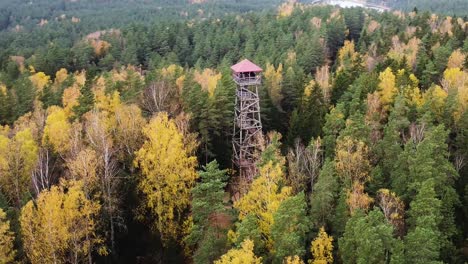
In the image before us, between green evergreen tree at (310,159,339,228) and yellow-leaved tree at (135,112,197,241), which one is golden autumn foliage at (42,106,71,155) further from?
green evergreen tree at (310,159,339,228)

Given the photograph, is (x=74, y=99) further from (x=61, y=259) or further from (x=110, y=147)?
(x=61, y=259)

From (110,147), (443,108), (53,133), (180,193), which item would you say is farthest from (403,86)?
(53,133)

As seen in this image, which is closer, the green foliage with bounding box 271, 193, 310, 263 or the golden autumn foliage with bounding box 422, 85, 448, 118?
the green foliage with bounding box 271, 193, 310, 263

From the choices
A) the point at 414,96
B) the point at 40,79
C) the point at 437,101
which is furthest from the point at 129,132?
the point at 40,79

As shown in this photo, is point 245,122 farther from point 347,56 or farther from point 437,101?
point 347,56

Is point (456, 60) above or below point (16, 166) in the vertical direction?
above

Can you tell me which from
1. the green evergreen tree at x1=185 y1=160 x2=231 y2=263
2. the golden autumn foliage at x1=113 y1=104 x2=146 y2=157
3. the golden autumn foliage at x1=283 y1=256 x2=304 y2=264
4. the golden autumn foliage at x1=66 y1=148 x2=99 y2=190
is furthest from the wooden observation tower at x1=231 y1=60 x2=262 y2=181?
the golden autumn foliage at x1=283 y1=256 x2=304 y2=264

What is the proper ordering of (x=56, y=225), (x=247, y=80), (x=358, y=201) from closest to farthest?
(x=56, y=225), (x=358, y=201), (x=247, y=80)
